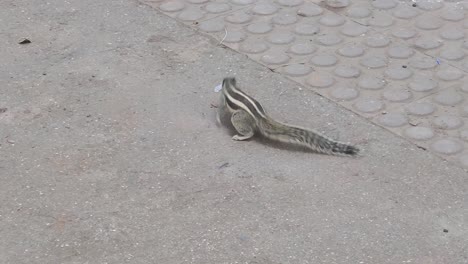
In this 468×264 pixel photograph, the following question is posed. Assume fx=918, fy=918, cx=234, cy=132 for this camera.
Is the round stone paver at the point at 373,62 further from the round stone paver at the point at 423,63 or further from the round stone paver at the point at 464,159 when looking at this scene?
the round stone paver at the point at 464,159

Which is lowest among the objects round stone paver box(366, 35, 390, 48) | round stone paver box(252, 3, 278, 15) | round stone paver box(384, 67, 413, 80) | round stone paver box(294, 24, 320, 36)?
round stone paver box(252, 3, 278, 15)

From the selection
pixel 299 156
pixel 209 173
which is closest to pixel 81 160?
pixel 209 173

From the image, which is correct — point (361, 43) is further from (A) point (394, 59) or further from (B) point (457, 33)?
(B) point (457, 33)

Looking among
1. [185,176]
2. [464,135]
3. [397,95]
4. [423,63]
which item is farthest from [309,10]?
[185,176]

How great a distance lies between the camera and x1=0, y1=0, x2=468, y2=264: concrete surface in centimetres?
470

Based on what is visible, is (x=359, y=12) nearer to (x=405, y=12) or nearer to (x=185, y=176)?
(x=405, y=12)

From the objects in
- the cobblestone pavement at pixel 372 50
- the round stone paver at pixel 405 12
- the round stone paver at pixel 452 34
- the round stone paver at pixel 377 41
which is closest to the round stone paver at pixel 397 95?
the cobblestone pavement at pixel 372 50

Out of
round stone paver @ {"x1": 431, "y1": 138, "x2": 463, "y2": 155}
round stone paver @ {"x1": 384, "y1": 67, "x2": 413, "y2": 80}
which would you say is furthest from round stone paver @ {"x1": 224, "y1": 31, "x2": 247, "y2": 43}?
round stone paver @ {"x1": 431, "y1": 138, "x2": 463, "y2": 155}

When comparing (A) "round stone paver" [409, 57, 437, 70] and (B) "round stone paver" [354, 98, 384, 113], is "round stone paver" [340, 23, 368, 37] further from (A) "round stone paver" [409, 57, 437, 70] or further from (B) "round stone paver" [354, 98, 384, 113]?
(B) "round stone paver" [354, 98, 384, 113]

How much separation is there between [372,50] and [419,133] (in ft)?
3.87

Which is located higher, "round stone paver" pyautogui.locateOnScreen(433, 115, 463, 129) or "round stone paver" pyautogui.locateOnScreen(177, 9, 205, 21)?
"round stone paver" pyautogui.locateOnScreen(433, 115, 463, 129)

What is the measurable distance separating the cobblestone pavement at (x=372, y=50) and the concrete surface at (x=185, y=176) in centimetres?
17

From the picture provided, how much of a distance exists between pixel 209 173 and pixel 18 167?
3.70ft

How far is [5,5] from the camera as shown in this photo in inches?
298
